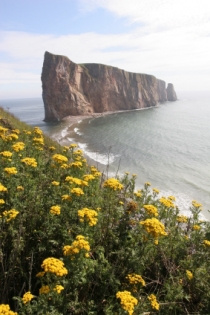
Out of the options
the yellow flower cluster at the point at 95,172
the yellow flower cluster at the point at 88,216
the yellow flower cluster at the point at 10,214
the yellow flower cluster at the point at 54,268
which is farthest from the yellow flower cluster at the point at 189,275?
the yellow flower cluster at the point at 95,172

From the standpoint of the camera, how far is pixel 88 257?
11.7 feet

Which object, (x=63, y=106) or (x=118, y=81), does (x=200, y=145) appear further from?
(x=118, y=81)

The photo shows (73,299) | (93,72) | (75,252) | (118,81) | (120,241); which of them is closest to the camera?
(75,252)

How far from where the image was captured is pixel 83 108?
7419cm

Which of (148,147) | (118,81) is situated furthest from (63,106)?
(148,147)

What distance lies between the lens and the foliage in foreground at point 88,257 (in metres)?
3.02

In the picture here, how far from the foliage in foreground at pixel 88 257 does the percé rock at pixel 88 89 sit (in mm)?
67389

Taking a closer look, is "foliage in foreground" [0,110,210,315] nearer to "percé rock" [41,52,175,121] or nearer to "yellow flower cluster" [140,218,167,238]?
"yellow flower cluster" [140,218,167,238]

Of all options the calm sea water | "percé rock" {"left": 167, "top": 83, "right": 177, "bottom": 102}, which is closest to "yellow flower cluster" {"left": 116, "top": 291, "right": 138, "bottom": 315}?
the calm sea water

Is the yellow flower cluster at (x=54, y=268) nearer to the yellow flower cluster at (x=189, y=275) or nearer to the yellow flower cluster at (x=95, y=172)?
the yellow flower cluster at (x=189, y=275)

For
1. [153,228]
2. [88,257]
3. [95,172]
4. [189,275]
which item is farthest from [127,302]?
[95,172]

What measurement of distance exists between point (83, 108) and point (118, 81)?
2451cm

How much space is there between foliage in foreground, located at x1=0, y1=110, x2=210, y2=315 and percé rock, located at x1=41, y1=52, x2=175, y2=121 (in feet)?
221

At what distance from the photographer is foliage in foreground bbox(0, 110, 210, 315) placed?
9.91 feet
